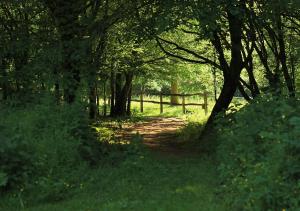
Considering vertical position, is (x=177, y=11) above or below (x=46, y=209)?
above

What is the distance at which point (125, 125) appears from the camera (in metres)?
24.2

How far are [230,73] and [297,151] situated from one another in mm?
10815

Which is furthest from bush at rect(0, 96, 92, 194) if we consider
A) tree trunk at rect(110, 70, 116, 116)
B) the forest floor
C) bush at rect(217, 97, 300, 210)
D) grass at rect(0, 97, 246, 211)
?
tree trunk at rect(110, 70, 116, 116)

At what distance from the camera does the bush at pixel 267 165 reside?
6.06 m

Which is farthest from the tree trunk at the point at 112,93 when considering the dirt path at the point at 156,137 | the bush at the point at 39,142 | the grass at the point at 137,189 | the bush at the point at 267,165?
the bush at the point at 267,165

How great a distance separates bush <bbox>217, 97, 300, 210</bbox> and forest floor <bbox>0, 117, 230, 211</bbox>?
382 mm

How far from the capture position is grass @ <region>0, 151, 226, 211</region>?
7008 mm

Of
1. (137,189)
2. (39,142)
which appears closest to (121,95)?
(39,142)

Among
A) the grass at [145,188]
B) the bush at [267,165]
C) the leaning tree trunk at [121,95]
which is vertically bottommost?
the grass at [145,188]

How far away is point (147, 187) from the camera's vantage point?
27.4ft

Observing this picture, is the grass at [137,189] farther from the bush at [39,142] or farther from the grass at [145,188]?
the bush at [39,142]

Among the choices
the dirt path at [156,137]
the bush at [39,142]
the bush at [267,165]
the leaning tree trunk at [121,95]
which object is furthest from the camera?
the leaning tree trunk at [121,95]

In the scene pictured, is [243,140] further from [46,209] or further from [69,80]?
[69,80]

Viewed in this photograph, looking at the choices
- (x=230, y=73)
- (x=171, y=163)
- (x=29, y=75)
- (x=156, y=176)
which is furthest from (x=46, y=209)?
(x=230, y=73)
